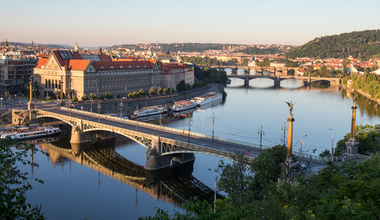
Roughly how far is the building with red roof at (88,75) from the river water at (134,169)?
13.1 m

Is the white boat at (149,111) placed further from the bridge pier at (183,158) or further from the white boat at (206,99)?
the bridge pier at (183,158)

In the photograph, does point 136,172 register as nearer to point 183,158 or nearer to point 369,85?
point 183,158

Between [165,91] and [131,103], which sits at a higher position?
[165,91]

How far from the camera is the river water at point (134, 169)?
2600 cm

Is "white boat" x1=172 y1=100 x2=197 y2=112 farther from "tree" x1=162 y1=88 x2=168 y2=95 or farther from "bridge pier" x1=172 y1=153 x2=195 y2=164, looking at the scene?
"bridge pier" x1=172 y1=153 x2=195 y2=164

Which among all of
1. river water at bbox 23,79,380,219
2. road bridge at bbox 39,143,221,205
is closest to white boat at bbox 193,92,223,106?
river water at bbox 23,79,380,219

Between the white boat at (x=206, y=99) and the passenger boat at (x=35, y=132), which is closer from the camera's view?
the passenger boat at (x=35, y=132)

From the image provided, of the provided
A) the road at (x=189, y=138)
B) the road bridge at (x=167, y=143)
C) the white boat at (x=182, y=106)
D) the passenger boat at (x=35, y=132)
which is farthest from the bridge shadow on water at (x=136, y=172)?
the white boat at (x=182, y=106)

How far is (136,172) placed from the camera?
32406mm

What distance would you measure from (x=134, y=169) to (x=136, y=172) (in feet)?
2.71

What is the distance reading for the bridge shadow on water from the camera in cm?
2834

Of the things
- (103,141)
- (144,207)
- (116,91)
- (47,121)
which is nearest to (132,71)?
(116,91)

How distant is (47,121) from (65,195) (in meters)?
23.9

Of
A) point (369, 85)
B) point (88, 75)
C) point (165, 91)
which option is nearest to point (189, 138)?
point (88, 75)
